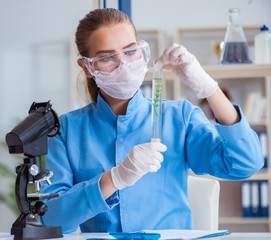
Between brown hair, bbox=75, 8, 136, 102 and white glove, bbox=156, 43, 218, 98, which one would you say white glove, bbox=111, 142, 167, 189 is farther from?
brown hair, bbox=75, 8, 136, 102

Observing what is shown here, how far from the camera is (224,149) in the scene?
5.37ft

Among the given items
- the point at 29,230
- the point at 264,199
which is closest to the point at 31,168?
Answer: the point at 29,230

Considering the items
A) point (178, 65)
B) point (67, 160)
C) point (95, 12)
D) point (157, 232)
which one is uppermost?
point (95, 12)

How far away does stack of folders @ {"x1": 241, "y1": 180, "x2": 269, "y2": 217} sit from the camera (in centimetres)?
464

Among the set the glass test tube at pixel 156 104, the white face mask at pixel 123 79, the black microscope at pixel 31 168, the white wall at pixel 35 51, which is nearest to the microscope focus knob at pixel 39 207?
the black microscope at pixel 31 168

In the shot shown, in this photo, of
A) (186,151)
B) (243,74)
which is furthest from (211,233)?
(243,74)

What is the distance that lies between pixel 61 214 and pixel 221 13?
11.7 ft

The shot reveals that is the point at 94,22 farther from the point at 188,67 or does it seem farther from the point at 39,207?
the point at 39,207

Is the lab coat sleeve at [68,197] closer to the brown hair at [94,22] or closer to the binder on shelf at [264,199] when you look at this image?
the brown hair at [94,22]

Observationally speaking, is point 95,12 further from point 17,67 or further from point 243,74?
point 17,67

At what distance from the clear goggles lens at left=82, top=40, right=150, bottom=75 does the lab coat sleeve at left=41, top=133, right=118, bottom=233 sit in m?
0.22

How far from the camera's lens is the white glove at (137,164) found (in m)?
1.48

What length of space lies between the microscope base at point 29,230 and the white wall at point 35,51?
12.0 ft

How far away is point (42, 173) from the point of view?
1451 millimetres
